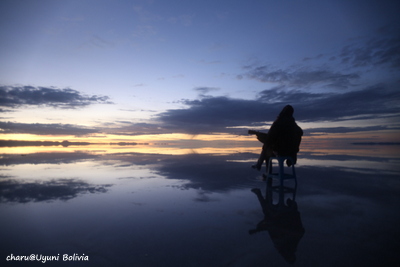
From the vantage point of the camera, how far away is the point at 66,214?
13.6ft

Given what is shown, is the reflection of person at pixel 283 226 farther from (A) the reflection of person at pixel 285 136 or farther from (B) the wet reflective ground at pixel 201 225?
(A) the reflection of person at pixel 285 136

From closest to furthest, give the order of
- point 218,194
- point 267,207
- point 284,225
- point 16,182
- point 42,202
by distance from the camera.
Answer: point 284,225, point 267,207, point 42,202, point 218,194, point 16,182

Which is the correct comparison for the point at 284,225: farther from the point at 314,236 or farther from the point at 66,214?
the point at 66,214

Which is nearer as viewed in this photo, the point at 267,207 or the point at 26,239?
the point at 26,239

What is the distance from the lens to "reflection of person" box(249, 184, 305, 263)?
9.04ft

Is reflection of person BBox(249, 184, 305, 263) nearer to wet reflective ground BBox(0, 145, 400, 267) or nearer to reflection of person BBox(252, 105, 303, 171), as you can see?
wet reflective ground BBox(0, 145, 400, 267)

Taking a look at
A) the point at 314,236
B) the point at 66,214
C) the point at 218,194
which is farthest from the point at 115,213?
the point at 314,236

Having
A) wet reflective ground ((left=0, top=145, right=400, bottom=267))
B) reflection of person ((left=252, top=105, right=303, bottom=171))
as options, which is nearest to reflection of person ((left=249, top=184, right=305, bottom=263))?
wet reflective ground ((left=0, top=145, right=400, bottom=267))

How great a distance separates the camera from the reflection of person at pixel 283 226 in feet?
9.04

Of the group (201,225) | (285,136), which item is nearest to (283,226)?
(201,225)

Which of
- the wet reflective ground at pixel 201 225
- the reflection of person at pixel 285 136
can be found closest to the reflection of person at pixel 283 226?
the wet reflective ground at pixel 201 225

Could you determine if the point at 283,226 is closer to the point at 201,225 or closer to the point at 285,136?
the point at 201,225

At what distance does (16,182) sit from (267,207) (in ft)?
28.8

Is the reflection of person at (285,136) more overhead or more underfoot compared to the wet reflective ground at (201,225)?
more overhead
